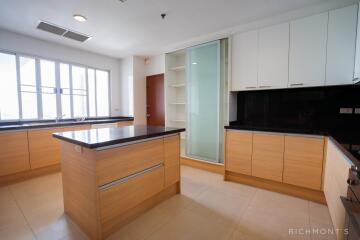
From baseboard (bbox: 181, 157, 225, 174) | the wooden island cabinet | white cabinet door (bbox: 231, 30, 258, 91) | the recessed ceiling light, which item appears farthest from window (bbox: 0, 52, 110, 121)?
white cabinet door (bbox: 231, 30, 258, 91)

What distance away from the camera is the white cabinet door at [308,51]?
2.13 m

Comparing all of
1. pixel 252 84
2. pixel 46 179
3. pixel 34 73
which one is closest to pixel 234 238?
pixel 252 84

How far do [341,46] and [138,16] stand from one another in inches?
107

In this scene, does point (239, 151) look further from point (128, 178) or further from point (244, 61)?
point (128, 178)

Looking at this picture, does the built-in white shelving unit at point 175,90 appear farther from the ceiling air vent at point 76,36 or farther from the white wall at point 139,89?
the ceiling air vent at point 76,36

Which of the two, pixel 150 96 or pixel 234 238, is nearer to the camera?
pixel 234 238

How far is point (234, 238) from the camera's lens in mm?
1515

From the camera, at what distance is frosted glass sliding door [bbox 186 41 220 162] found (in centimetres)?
311

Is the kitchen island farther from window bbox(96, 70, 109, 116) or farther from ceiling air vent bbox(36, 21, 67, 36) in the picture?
window bbox(96, 70, 109, 116)

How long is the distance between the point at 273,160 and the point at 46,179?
3.63m

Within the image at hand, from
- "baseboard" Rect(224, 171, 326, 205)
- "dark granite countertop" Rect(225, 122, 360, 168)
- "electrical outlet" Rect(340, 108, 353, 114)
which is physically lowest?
"baseboard" Rect(224, 171, 326, 205)

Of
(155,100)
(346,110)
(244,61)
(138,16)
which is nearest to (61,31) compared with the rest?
(138,16)

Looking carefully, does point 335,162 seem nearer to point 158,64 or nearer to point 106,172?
point 106,172

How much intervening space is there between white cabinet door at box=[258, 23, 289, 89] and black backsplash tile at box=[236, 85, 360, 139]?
0.28 metres
